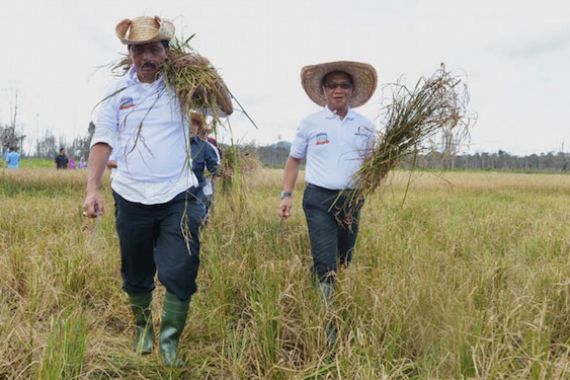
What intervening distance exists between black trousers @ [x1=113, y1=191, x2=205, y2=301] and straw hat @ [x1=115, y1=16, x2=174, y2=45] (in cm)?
77

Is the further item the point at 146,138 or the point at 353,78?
the point at 353,78

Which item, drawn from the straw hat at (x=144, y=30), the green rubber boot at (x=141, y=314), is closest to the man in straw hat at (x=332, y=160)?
the green rubber boot at (x=141, y=314)

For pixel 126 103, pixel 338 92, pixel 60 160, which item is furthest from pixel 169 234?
pixel 60 160

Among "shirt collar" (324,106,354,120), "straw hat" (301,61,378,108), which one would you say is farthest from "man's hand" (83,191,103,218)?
"straw hat" (301,61,378,108)

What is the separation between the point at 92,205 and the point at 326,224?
4.35 ft

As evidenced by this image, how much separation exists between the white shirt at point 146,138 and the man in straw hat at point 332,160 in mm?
861

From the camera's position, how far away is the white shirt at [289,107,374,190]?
2648 millimetres

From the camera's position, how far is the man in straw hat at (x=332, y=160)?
264 cm

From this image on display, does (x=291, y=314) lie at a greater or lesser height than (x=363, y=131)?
lesser

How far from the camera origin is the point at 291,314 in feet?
7.82

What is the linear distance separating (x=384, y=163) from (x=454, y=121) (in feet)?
1.44

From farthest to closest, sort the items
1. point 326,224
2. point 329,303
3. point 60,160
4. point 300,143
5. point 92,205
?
point 60,160, point 300,143, point 326,224, point 329,303, point 92,205

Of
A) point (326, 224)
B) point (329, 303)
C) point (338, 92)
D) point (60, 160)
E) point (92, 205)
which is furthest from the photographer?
point (60, 160)

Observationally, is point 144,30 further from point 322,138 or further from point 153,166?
point 322,138
